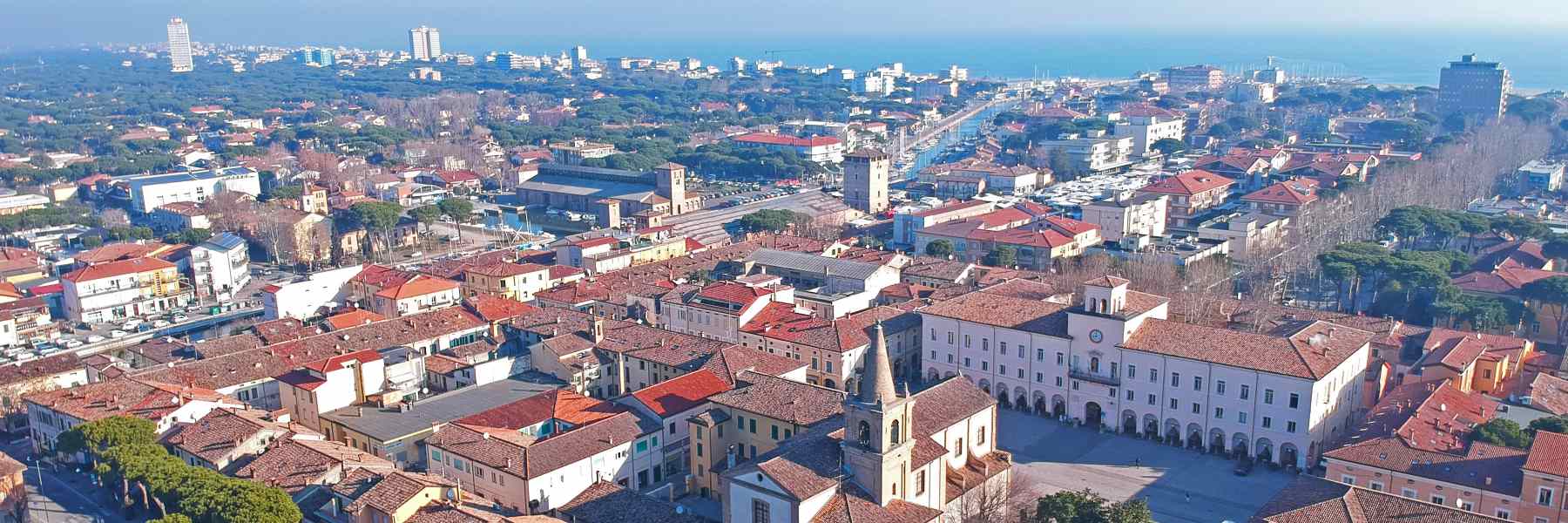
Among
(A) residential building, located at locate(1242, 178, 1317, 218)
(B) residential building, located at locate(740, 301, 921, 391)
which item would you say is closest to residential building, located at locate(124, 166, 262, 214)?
(B) residential building, located at locate(740, 301, 921, 391)

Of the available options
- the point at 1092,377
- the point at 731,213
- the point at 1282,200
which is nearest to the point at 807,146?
the point at 731,213

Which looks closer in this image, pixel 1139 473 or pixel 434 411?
pixel 1139 473

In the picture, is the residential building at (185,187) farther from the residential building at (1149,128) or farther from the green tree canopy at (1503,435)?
the residential building at (1149,128)

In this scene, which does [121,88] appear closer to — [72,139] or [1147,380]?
[72,139]

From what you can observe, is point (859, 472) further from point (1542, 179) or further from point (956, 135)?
point (956, 135)

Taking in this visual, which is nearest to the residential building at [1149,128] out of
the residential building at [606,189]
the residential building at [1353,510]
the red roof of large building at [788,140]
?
the red roof of large building at [788,140]
